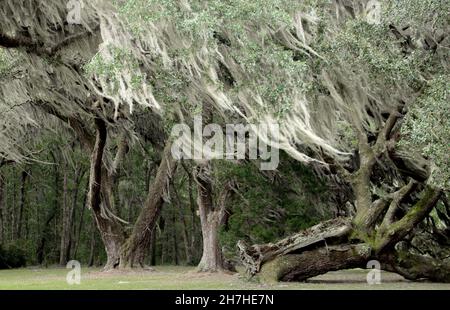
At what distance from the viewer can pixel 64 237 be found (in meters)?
31.9

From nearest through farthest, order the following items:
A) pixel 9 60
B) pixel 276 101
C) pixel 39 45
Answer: pixel 276 101 < pixel 39 45 < pixel 9 60

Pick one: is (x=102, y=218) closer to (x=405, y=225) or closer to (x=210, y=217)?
(x=210, y=217)

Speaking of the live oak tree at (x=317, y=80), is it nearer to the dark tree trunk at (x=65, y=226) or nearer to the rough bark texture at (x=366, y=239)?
the rough bark texture at (x=366, y=239)

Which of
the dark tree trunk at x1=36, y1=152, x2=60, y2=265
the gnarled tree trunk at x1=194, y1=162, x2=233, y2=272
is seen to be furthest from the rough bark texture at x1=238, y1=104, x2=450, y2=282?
the dark tree trunk at x1=36, y1=152, x2=60, y2=265

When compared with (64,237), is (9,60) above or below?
above

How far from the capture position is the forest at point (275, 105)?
12266 mm

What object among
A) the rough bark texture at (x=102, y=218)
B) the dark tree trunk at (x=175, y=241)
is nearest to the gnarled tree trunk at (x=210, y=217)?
the rough bark texture at (x=102, y=218)

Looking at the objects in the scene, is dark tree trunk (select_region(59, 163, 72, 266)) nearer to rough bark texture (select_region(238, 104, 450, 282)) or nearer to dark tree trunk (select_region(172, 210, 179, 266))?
dark tree trunk (select_region(172, 210, 179, 266))

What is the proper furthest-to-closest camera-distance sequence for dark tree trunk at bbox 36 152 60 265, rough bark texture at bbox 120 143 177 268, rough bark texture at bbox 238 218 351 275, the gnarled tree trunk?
dark tree trunk at bbox 36 152 60 265, rough bark texture at bbox 120 143 177 268, the gnarled tree trunk, rough bark texture at bbox 238 218 351 275

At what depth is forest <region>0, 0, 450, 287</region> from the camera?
12266 mm

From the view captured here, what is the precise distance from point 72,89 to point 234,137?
443 cm
